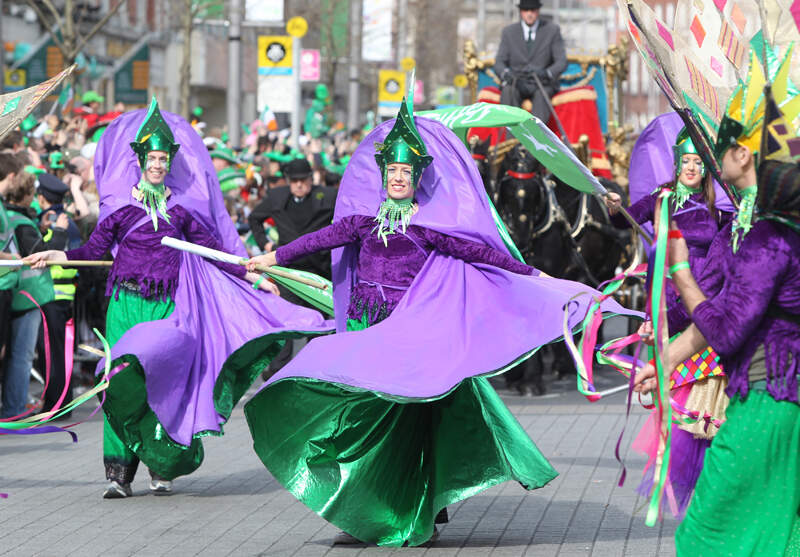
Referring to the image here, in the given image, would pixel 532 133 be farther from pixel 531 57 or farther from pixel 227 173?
pixel 227 173

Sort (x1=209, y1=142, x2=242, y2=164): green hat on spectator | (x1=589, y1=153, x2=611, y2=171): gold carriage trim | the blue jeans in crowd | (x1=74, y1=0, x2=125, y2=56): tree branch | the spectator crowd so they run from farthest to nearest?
1. (x1=74, y1=0, x2=125, y2=56): tree branch
2. (x1=209, y1=142, x2=242, y2=164): green hat on spectator
3. (x1=589, y1=153, x2=611, y2=171): gold carriage trim
4. the blue jeans in crowd
5. the spectator crowd

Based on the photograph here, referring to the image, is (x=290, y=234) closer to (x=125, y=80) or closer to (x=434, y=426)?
(x=434, y=426)

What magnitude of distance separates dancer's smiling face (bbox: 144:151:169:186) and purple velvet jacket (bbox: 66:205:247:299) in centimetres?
18

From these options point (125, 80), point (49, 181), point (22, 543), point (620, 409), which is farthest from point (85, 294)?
point (125, 80)

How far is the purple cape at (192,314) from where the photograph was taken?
8.79 m

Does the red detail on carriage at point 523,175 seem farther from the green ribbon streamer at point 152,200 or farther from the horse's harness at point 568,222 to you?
the green ribbon streamer at point 152,200

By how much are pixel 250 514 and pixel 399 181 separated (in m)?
1.98

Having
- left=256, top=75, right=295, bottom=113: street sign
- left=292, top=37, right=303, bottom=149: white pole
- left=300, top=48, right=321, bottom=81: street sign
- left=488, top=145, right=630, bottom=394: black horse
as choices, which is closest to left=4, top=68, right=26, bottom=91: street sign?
left=300, top=48, right=321, bottom=81: street sign

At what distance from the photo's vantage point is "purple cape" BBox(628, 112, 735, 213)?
9.72 m

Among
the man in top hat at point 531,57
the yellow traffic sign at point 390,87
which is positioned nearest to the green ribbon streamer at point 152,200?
the man in top hat at point 531,57

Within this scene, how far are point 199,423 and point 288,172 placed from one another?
566 centimetres

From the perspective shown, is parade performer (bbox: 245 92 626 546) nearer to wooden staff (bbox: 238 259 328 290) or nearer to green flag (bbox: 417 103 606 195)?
wooden staff (bbox: 238 259 328 290)

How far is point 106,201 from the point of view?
9.13 metres

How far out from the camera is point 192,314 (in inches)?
359
